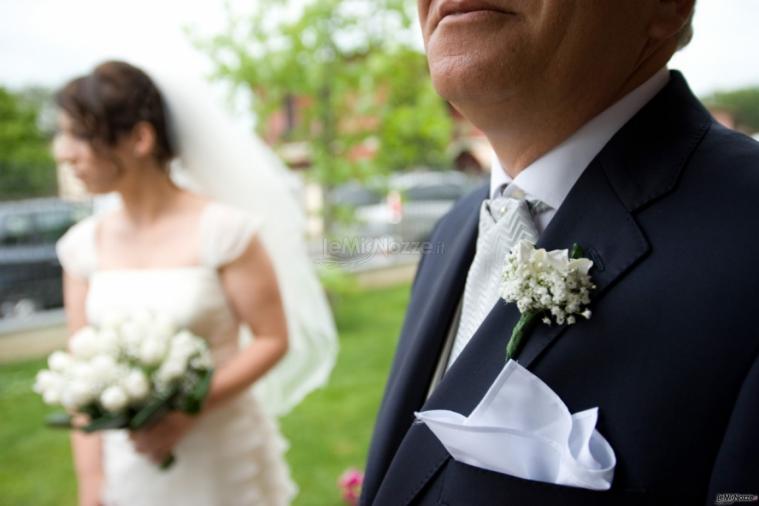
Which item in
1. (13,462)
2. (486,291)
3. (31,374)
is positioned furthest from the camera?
(31,374)

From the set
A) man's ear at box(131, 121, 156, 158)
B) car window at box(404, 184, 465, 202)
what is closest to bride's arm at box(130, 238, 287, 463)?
man's ear at box(131, 121, 156, 158)

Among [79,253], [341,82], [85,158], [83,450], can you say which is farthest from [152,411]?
[341,82]

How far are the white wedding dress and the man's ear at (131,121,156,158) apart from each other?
32 cm

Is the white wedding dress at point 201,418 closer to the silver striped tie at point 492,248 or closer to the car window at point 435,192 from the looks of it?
the silver striped tie at point 492,248

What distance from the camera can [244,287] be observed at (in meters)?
2.32

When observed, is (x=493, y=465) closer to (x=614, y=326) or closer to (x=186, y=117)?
(x=614, y=326)

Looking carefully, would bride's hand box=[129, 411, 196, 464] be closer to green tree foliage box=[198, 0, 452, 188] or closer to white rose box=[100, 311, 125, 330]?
white rose box=[100, 311, 125, 330]

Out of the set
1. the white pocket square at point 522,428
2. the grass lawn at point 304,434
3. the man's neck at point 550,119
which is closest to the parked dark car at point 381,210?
the grass lawn at point 304,434

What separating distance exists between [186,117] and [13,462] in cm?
359

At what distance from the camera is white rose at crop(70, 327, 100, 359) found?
6.98ft

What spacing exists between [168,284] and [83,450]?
0.76 meters

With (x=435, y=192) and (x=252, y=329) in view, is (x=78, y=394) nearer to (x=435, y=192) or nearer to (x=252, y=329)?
(x=252, y=329)

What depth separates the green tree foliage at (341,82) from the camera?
6777 millimetres

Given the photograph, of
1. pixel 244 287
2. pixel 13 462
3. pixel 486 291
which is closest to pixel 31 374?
pixel 13 462
